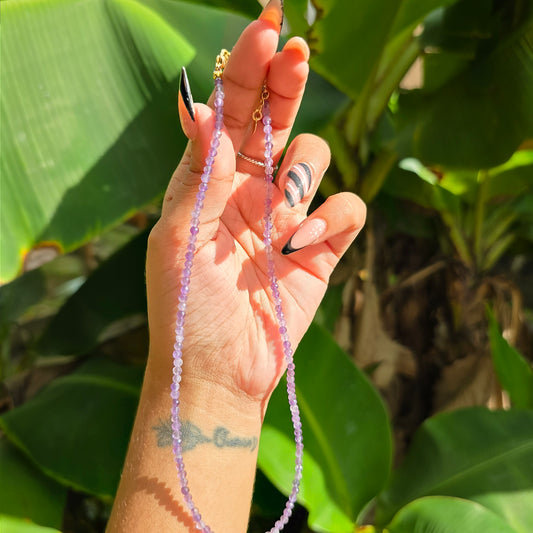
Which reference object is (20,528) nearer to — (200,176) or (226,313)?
(226,313)

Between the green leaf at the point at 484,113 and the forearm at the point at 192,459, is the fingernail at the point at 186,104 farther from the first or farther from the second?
the green leaf at the point at 484,113

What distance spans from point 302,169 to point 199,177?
0.12 meters

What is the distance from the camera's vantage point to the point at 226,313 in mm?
646

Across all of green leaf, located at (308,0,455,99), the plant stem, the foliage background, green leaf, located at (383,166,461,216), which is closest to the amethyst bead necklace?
the foliage background

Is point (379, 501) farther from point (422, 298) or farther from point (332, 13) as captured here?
point (332, 13)

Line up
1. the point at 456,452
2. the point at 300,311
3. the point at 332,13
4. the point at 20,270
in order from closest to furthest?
the point at 20,270, the point at 300,311, the point at 332,13, the point at 456,452

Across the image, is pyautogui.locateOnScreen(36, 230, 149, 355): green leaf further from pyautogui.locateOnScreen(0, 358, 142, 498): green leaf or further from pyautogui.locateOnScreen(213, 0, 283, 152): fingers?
pyautogui.locateOnScreen(213, 0, 283, 152): fingers

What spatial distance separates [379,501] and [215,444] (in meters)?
0.43

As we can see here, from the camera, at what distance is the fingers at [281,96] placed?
0.53 meters

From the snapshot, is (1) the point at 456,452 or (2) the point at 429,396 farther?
(2) the point at 429,396

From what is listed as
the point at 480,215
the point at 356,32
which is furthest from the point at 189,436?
the point at 480,215

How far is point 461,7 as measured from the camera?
1.00 metres

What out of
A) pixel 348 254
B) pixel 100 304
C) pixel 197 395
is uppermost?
pixel 197 395

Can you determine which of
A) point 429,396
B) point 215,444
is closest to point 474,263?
point 429,396
